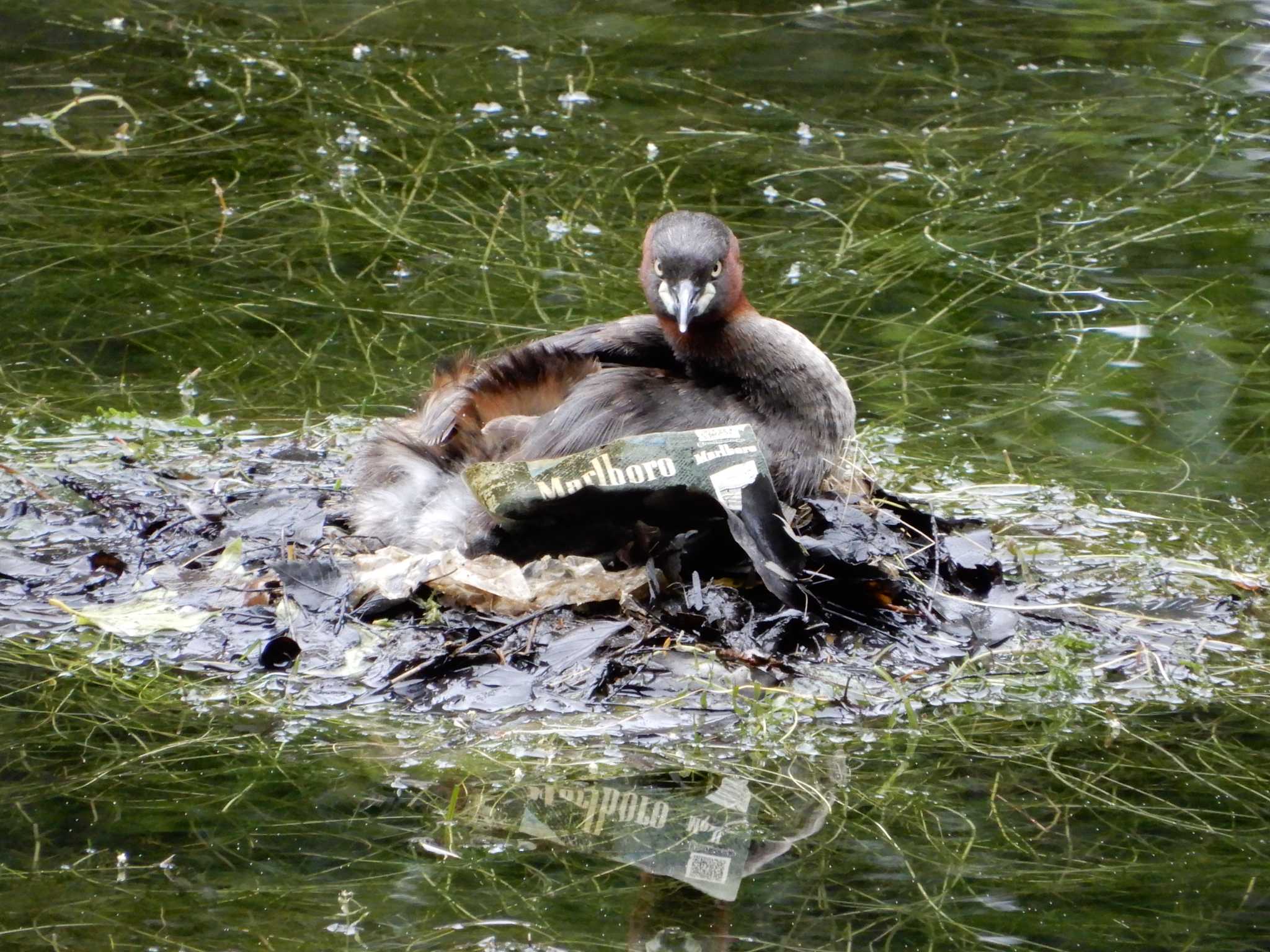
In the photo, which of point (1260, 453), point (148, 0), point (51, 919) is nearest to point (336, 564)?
point (51, 919)

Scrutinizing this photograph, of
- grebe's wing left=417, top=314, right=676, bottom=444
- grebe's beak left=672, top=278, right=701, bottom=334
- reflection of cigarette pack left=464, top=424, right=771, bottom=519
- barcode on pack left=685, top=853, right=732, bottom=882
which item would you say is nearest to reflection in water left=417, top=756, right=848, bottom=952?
barcode on pack left=685, top=853, right=732, bottom=882

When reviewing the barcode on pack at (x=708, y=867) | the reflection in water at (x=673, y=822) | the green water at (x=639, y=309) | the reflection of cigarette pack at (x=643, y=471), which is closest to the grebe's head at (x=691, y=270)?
the reflection of cigarette pack at (x=643, y=471)

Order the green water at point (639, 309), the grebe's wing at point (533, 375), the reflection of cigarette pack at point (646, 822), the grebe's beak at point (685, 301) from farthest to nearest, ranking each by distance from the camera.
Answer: the grebe's wing at point (533, 375) → the grebe's beak at point (685, 301) → the reflection of cigarette pack at point (646, 822) → the green water at point (639, 309)

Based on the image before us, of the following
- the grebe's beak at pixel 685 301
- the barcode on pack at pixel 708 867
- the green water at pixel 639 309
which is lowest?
the green water at pixel 639 309

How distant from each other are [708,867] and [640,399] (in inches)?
68.5

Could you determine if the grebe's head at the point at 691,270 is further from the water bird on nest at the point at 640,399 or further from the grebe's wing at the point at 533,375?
the grebe's wing at the point at 533,375

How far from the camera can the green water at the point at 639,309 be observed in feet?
11.9

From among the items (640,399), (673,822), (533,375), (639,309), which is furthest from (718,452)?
(639,309)

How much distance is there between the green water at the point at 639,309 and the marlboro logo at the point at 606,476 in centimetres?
79

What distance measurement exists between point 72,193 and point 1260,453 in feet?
16.9

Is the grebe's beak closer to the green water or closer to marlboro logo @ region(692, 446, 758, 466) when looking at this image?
marlboro logo @ region(692, 446, 758, 466)

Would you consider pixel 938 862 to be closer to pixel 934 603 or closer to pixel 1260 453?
pixel 934 603

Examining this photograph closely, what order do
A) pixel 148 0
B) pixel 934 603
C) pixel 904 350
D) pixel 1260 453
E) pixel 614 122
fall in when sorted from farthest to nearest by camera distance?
pixel 148 0, pixel 614 122, pixel 904 350, pixel 1260 453, pixel 934 603

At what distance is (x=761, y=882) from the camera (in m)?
3.67
